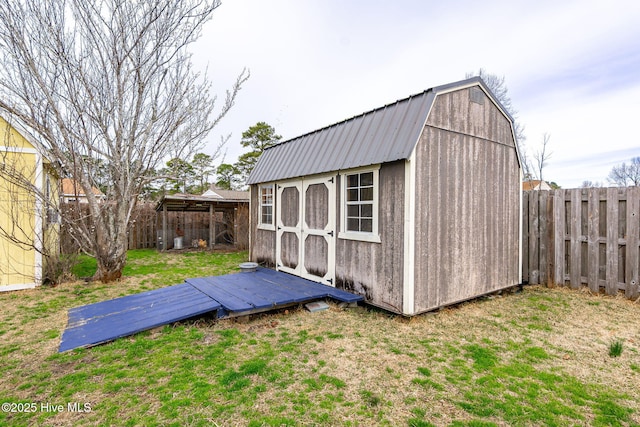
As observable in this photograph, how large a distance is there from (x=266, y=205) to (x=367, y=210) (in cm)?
351

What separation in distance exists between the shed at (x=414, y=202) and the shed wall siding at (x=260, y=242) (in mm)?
883

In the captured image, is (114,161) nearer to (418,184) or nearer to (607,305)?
(418,184)

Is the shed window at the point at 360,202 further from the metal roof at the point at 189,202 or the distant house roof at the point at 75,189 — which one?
the metal roof at the point at 189,202

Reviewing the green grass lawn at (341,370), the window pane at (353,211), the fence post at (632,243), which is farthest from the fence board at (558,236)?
the window pane at (353,211)

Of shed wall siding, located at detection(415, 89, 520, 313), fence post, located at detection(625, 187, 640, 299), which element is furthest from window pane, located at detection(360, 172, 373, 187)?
fence post, located at detection(625, 187, 640, 299)

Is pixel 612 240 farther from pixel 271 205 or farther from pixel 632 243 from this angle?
pixel 271 205

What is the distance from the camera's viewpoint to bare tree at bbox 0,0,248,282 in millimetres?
5883

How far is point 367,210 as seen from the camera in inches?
189

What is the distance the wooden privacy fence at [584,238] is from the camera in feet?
16.4

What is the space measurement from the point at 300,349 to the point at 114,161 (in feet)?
20.3

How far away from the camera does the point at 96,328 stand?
3.83 meters

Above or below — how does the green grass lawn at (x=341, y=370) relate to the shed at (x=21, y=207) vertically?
below

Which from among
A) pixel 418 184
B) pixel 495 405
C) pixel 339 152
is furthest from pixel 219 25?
pixel 495 405

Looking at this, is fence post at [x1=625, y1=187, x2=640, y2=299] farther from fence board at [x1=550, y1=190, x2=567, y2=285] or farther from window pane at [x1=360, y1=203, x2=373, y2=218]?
window pane at [x1=360, y1=203, x2=373, y2=218]
